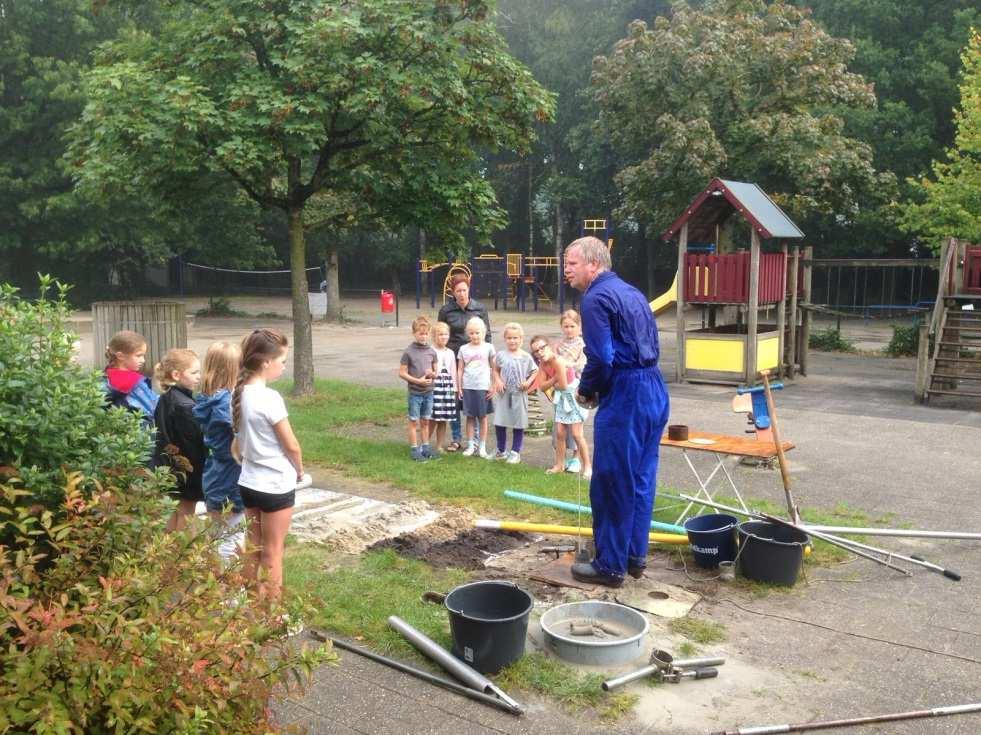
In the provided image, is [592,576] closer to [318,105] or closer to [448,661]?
[448,661]

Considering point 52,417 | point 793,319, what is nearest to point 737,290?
point 793,319

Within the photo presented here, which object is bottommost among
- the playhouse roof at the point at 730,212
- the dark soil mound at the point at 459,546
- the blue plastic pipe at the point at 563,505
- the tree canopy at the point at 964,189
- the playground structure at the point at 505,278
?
the dark soil mound at the point at 459,546

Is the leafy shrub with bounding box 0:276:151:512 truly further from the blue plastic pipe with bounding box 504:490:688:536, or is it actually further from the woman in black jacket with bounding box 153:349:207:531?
the blue plastic pipe with bounding box 504:490:688:536

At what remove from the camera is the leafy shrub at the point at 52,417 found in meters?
2.93

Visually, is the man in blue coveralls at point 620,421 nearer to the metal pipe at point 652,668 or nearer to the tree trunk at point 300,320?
the metal pipe at point 652,668

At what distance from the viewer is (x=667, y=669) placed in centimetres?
407

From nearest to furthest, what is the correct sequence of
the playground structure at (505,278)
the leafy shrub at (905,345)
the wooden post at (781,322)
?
the wooden post at (781,322)
the leafy shrub at (905,345)
the playground structure at (505,278)

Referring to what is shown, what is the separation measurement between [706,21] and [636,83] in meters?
2.23

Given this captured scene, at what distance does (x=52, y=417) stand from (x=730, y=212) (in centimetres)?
1473

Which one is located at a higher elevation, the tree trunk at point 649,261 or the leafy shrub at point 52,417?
the tree trunk at point 649,261

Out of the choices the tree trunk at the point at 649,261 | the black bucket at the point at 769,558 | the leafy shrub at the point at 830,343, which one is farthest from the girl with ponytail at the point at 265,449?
the tree trunk at the point at 649,261

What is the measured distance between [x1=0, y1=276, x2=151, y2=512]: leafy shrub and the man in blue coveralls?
106 inches

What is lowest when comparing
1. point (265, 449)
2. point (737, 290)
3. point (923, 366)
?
point (923, 366)

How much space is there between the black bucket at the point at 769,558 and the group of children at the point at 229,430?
265 cm
